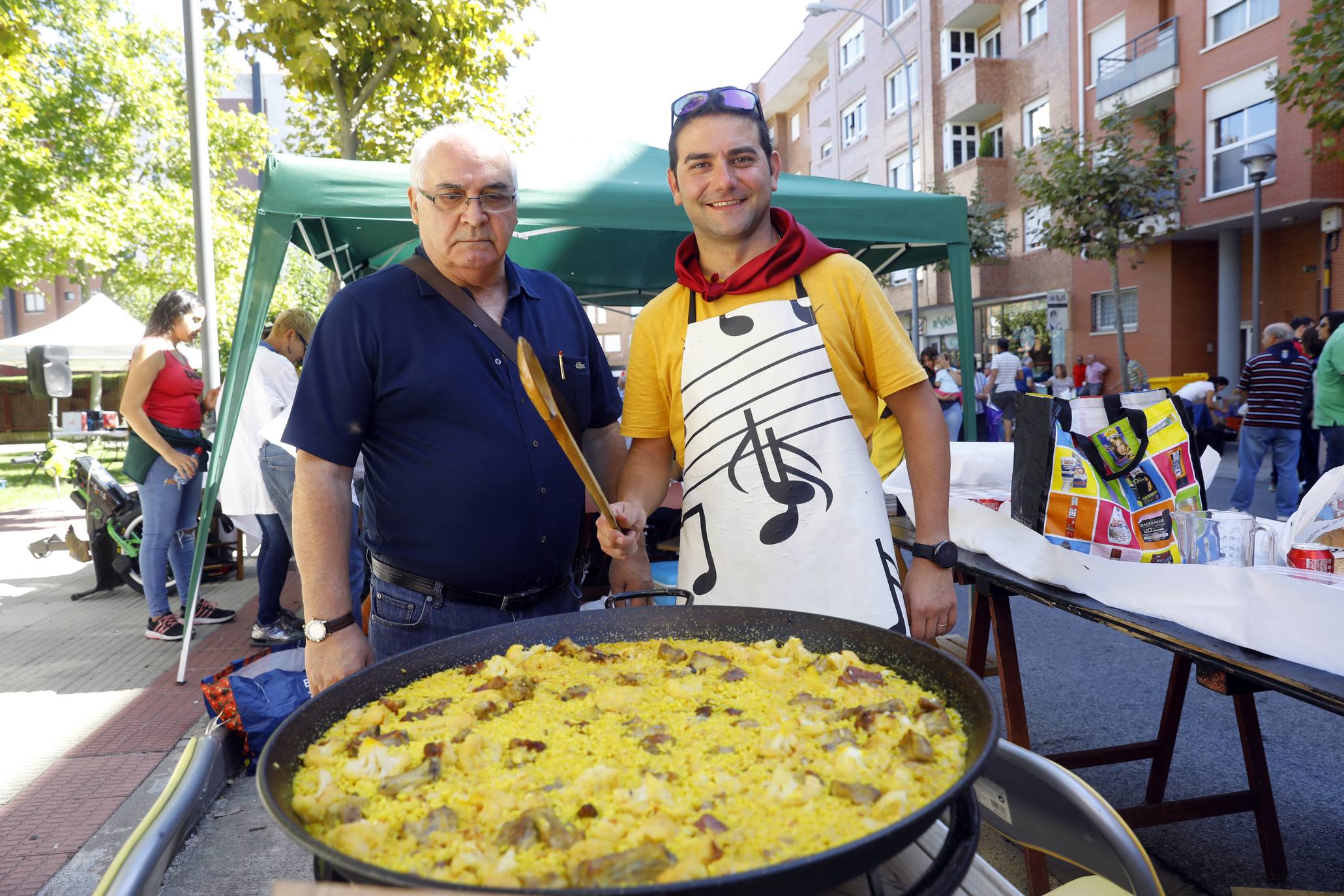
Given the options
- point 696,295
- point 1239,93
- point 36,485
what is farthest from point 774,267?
point 1239,93

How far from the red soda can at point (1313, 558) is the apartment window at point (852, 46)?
33684mm

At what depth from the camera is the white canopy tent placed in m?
17.2

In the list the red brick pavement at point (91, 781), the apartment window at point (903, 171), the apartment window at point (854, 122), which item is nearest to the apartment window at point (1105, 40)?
the apartment window at point (903, 171)

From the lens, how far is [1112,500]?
236cm

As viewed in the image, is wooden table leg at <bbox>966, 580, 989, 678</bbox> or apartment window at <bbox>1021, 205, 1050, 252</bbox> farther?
apartment window at <bbox>1021, 205, 1050, 252</bbox>

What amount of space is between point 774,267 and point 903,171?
97.2 feet

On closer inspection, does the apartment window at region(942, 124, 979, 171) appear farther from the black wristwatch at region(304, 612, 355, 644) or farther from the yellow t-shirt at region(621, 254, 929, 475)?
the black wristwatch at region(304, 612, 355, 644)

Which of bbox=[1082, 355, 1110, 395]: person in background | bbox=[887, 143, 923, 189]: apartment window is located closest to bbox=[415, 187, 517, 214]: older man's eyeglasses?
bbox=[1082, 355, 1110, 395]: person in background

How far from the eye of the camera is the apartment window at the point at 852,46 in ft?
106

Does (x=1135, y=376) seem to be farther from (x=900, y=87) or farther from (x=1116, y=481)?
(x=1116, y=481)

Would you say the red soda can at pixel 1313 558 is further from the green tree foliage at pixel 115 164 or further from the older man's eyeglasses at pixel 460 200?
the green tree foliage at pixel 115 164

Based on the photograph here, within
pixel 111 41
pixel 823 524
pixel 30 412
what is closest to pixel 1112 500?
pixel 823 524

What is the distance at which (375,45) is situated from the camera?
25.7 ft

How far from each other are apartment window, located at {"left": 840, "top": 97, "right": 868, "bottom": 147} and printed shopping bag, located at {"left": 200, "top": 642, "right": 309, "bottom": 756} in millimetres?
31981
